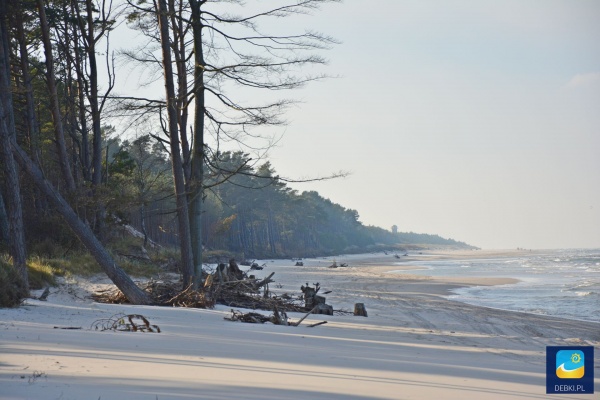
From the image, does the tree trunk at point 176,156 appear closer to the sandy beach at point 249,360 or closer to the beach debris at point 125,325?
the sandy beach at point 249,360

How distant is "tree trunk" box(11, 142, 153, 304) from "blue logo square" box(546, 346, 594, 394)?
9.04 meters

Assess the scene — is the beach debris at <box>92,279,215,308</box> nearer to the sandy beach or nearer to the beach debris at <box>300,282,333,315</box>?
the sandy beach

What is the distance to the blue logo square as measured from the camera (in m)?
5.59

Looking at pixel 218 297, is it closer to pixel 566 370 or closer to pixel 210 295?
pixel 210 295

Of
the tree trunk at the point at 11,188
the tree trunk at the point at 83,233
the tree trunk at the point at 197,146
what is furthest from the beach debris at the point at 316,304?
the tree trunk at the point at 11,188

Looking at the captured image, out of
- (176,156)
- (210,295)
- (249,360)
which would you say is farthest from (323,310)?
(249,360)

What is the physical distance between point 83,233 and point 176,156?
261 centimetres

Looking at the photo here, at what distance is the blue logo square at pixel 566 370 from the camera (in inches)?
220

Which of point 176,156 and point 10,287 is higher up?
point 176,156

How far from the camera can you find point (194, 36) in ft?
48.9

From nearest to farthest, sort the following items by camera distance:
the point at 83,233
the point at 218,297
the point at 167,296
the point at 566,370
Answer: the point at 566,370, the point at 83,233, the point at 167,296, the point at 218,297

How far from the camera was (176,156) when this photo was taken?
562 inches

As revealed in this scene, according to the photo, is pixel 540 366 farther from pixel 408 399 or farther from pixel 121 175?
pixel 121 175

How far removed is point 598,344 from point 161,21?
1106cm
